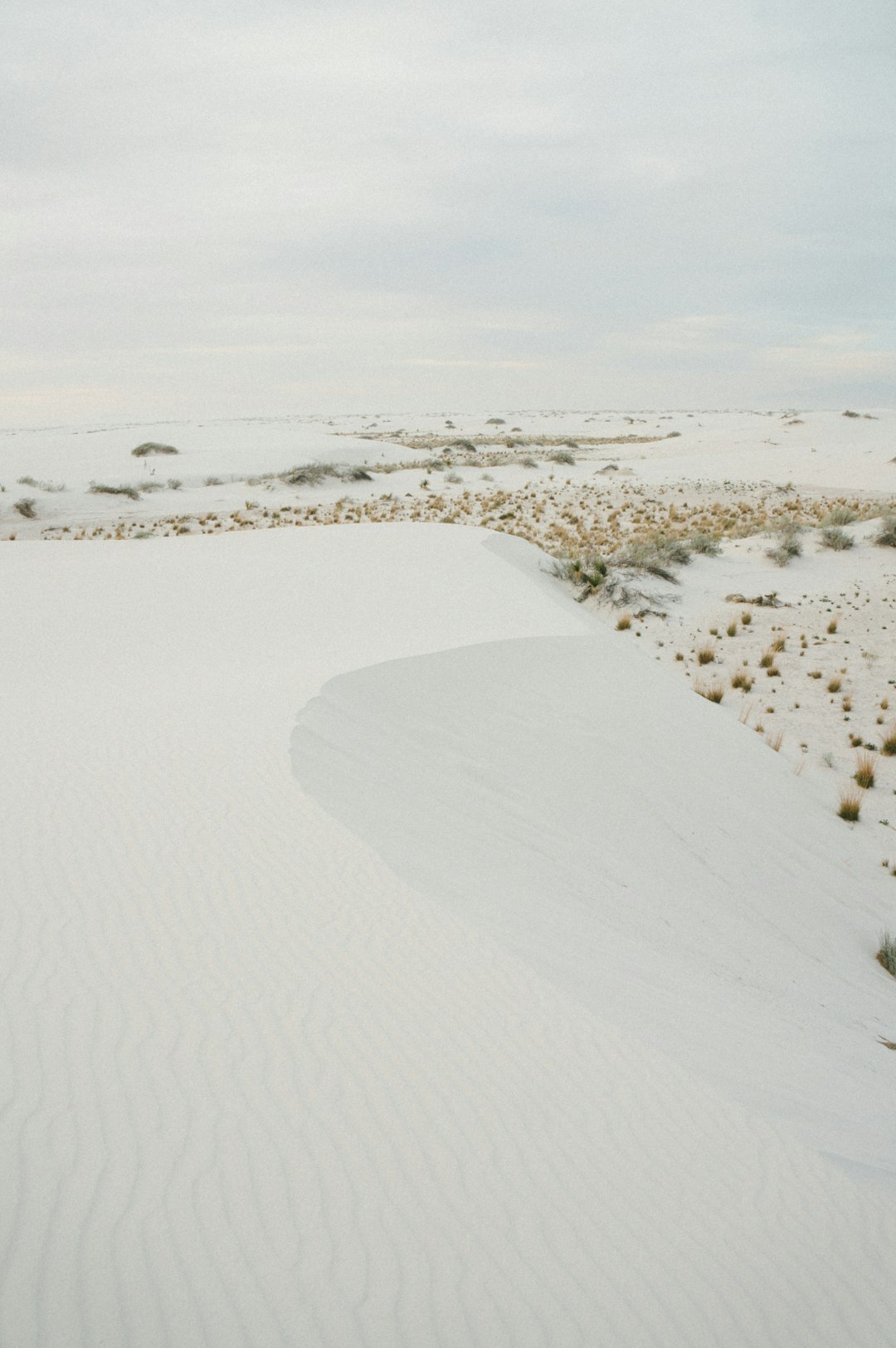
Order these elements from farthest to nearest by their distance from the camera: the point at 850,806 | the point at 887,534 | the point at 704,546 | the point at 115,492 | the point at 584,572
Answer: the point at 115,492, the point at 887,534, the point at 704,546, the point at 584,572, the point at 850,806

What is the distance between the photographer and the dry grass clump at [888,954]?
5395 mm

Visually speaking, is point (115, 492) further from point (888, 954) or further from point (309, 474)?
point (888, 954)

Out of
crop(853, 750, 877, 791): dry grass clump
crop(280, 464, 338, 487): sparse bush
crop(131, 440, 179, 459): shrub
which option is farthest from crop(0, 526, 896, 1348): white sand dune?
crop(131, 440, 179, 459): shrub

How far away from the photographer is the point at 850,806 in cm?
755

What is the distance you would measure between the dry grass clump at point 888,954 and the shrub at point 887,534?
1485 cm

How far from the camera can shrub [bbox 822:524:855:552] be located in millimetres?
17906

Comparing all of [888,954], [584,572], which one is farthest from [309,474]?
[888,954]

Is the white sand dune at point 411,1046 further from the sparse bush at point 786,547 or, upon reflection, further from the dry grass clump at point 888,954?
the sparse bush at point 786,547

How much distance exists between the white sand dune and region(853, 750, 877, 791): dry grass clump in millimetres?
1302

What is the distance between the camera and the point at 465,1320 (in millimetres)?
2100

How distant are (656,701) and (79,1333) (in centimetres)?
796

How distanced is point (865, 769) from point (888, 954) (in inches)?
128

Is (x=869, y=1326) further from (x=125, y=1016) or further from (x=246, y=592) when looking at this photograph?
(x=246, y=592)

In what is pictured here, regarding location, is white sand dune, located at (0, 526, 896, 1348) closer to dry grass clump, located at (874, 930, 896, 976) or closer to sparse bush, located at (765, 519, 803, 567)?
dry grass clump, located at (874, 930, 896, 976)
